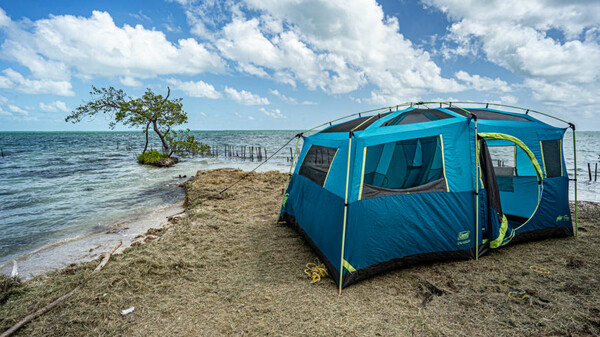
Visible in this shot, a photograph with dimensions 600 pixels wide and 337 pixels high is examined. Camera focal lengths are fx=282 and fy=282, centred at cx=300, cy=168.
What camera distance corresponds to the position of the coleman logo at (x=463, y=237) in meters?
4.40

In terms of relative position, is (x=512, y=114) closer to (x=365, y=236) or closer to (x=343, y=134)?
(x=343, y=134)

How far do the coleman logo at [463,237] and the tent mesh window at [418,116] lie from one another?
1850 millimetres

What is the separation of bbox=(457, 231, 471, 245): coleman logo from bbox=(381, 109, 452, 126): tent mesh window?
6.07ft

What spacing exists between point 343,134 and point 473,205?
2315mm

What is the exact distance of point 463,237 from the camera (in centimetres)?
443

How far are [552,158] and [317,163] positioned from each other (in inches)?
169

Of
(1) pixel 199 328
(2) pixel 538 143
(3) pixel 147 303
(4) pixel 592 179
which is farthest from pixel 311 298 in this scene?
(4) pixel 592 179

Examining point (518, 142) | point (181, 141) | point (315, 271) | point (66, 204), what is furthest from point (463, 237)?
point (181, 141)

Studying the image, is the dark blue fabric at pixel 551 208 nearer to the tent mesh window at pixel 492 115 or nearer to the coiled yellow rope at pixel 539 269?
the coiled yellow rope at pixel 539 269

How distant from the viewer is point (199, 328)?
313 cm

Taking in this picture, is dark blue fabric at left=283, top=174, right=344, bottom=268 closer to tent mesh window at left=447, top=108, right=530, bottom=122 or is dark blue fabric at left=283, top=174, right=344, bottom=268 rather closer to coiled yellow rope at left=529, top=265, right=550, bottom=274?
tent mesh window at left=447, top=108, right=530, bottom=122

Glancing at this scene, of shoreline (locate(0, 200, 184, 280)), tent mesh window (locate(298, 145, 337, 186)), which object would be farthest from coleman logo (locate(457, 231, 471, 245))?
shoreline (locate(0, 200, 184, 280))

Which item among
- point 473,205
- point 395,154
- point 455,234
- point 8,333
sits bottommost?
point 8,333

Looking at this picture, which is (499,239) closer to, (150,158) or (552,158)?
(552,158)
